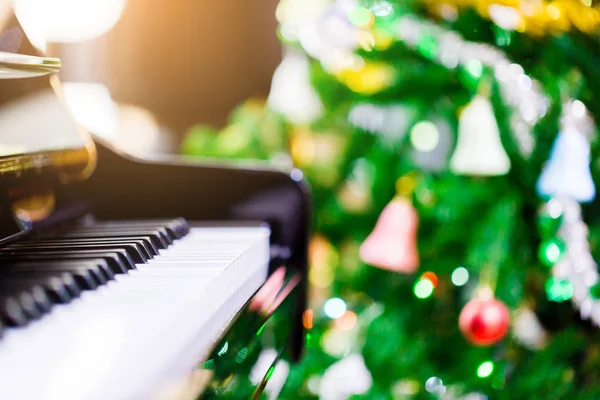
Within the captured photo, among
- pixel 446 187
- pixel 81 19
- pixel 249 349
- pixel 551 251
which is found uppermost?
pixel 81 19

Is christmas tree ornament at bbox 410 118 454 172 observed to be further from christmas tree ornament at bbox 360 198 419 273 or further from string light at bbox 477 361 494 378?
string light at bbox 477 361 494 378

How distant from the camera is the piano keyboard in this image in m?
0.37

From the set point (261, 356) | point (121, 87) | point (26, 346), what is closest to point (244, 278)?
point (261, 356)

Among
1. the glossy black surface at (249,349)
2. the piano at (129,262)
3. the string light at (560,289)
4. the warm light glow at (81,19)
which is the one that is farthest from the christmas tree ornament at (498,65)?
the warm light glow at (81,19)

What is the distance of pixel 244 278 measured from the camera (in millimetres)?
685

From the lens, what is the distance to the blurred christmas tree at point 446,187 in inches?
43.7

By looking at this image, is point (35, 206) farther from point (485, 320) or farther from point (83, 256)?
point (485, 320)

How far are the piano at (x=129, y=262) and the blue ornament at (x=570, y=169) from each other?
48 centimetres

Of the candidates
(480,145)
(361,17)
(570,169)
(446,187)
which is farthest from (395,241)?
(361,17)

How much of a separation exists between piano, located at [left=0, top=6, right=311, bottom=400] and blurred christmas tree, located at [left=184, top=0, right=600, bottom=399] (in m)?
0.33

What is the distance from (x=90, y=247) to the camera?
67 cm

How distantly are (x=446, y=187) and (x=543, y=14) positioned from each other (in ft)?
1.23

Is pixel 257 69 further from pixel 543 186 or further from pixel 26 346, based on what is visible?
pixel 26 346

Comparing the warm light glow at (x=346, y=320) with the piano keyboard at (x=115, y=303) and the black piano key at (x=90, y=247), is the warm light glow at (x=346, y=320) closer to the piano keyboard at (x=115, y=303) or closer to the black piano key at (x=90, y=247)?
the piano keyboard at (x=115, y=303)
